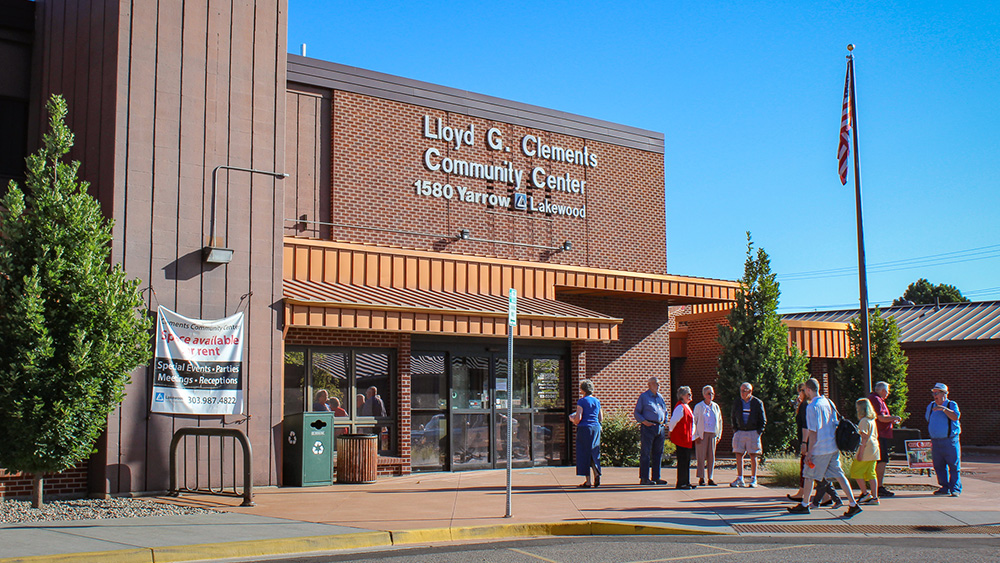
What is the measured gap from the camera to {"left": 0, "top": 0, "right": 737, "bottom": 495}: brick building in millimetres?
13281

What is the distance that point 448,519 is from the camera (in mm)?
10883

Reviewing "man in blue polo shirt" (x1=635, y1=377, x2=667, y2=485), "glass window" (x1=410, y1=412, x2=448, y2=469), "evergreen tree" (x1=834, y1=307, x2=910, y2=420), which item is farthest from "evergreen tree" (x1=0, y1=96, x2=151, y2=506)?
"evergreen tree" (x1=834, y1=307, x2=910, y2=420)

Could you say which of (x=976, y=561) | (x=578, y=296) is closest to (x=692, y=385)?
(x=578, y=296)

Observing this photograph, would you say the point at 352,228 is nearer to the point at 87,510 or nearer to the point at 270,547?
the point at 87,510

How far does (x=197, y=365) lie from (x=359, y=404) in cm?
348

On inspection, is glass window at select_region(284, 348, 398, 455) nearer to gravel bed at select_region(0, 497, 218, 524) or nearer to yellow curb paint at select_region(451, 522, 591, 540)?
gravel bed at select_region(0, 497, 218, 524)

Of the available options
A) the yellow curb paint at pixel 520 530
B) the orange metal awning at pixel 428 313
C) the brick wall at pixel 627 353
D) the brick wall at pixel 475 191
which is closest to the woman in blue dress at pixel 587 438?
the orange metal awning at pixel 428 313

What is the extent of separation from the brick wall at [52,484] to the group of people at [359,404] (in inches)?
152

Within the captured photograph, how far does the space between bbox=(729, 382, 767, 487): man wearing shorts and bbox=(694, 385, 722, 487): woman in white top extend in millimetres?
309

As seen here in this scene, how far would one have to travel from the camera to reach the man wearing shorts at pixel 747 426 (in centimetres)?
1466

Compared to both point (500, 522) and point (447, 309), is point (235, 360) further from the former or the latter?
point (500, 522)

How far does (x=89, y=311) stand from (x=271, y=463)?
4.13m

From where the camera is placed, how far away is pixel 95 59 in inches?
536

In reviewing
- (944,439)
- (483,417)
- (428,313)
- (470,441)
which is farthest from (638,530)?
(483,417)
